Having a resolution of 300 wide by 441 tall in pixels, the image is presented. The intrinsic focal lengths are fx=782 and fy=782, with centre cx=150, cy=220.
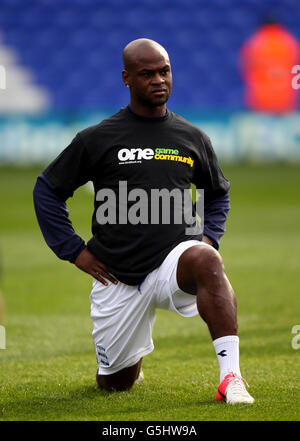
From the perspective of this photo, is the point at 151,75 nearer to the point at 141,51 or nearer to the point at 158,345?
the point at 141,51

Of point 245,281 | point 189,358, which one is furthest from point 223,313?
point 245,281

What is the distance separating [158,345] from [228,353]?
7.09 ft

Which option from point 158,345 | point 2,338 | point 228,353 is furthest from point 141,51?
point 2,338

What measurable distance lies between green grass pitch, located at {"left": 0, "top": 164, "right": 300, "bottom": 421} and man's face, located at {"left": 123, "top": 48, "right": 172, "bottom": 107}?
60.0 inches

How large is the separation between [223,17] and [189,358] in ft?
70.5

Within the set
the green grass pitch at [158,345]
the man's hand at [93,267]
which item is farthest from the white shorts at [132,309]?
the green grass pitch at [158,345]

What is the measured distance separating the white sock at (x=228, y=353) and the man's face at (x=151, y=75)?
124 centimetres

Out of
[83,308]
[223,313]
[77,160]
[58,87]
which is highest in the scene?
[58,87]

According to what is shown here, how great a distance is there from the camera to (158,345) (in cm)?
568

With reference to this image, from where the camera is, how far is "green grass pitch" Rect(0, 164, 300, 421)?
3.69 meters

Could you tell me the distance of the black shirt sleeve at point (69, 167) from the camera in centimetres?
→ 399

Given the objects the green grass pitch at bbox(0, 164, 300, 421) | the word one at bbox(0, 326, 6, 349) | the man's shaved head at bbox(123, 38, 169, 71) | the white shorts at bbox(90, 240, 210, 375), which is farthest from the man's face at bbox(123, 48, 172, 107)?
the word one at bbox(0, 326, 6, 349)

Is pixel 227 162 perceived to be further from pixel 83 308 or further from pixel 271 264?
pixel 83 308

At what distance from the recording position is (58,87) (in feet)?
81.9
